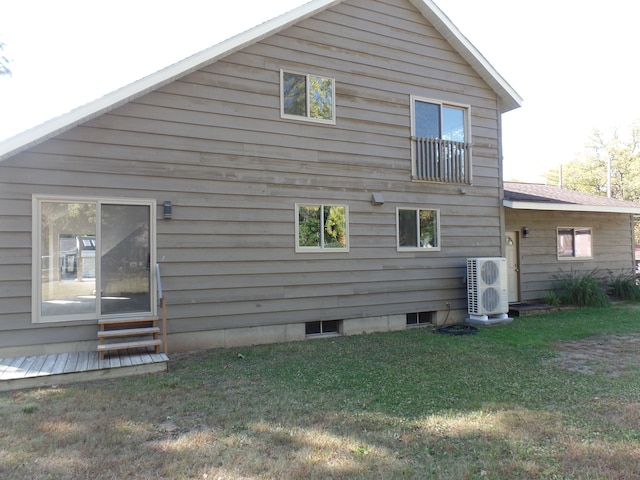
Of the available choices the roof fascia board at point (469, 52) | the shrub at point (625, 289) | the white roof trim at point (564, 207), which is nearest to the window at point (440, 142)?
the roof fascia board at point (469, 52)

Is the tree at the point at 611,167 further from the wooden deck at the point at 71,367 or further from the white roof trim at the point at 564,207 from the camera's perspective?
the wooden deck at the point at 71,367

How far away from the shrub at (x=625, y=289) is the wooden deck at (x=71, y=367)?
39.8 ft

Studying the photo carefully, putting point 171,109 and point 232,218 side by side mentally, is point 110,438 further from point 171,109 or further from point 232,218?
point 171,109

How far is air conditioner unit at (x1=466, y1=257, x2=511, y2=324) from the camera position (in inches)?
332

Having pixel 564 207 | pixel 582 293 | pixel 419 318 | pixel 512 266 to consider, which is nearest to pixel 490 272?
pixel 419 318

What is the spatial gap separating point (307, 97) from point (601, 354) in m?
6.22

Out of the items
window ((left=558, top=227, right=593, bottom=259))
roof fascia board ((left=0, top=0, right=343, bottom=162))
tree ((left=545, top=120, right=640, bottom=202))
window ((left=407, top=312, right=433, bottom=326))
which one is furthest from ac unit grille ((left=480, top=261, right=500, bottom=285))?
tree ((left=545, top=120, right=640, bottom=202))

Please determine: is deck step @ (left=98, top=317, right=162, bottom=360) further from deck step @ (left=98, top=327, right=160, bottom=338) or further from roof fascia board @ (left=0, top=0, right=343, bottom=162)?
roof fascia board @ (left=0, top=0, right=343, bottom=162)

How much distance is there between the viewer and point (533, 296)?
10.7 metres

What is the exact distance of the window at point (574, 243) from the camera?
1147 cm

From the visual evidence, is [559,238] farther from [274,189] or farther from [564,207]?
[274,189]

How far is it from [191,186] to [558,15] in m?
14.0

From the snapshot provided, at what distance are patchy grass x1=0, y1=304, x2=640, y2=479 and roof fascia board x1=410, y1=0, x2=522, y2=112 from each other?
6.14m

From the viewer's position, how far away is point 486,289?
27.8ft
